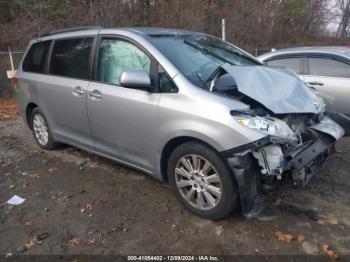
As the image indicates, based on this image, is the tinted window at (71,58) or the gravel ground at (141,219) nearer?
the gravel ground at (141,219)

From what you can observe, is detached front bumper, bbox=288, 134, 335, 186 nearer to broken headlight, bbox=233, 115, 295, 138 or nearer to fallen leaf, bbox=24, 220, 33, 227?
broken headlight, bbox=233, 115, 295, 138

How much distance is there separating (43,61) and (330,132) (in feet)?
13.3

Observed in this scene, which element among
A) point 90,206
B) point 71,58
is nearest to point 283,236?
point 90,206

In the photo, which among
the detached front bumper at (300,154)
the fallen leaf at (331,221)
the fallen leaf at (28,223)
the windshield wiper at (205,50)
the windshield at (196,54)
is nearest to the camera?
the detached front bumper at (300,154)

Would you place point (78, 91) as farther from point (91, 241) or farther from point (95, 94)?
point (91, 241)

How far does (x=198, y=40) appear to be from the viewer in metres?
4.59

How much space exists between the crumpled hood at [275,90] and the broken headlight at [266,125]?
0.17 m

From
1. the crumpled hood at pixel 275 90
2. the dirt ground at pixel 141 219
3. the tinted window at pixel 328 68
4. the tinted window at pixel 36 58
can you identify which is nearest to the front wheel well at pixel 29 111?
the tinted window at pixel 36 58

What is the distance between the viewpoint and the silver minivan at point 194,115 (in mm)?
3330

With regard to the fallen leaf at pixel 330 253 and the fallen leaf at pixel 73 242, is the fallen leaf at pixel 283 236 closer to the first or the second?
the fallen leaf at pixel 330 253

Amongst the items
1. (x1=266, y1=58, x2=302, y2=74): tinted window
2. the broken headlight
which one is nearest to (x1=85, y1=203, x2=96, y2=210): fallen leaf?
the broken headlight

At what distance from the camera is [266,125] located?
329 cm

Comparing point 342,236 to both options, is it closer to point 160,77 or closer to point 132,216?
point 132,216

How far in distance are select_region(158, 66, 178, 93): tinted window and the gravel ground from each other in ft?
4.01
